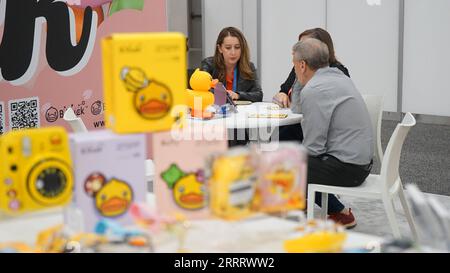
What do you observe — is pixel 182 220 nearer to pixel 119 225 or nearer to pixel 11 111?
pixel 119 225

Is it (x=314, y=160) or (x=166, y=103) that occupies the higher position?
(x=166, y=103)

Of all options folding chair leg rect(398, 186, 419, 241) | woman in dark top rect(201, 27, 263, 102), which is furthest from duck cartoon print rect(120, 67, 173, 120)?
woman in dark top rect(201, 27, 263, 102)

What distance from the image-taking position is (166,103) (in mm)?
1921

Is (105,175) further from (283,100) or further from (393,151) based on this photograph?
(283,100)

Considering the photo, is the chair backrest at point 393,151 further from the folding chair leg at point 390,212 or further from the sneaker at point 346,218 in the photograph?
the sneaker at point 346,218

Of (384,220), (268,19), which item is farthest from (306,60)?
(268,19)

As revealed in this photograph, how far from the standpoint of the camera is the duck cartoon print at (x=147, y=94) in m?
1.85

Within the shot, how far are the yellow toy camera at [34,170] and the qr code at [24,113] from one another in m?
2.82

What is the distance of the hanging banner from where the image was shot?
4.42m

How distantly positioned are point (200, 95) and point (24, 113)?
1285mm

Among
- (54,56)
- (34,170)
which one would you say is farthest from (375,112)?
(34,170)

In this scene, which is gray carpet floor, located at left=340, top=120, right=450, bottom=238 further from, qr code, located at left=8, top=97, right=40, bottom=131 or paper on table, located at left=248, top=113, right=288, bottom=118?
qr code, located at left=8, top=97, right=40, bottom=131

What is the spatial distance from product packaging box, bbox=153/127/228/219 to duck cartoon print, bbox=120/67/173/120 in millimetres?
79

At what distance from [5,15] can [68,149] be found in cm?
283
